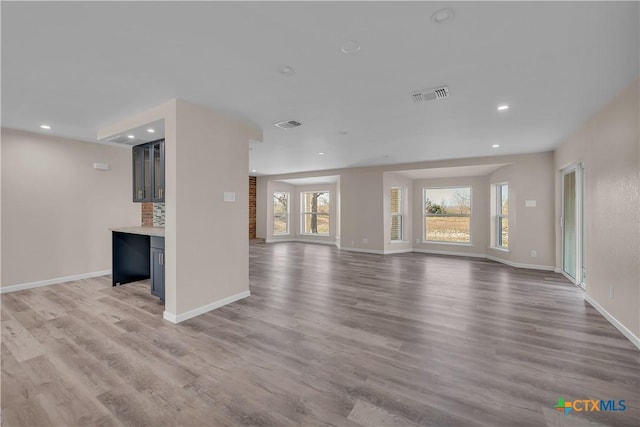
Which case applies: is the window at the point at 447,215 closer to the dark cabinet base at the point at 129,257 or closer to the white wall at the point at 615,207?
the white wall at the point at 615,207

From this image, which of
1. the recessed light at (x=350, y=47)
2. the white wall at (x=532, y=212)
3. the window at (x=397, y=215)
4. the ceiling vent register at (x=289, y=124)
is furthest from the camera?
the window at (x=397, y=215)

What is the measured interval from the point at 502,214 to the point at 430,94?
17.9 feet

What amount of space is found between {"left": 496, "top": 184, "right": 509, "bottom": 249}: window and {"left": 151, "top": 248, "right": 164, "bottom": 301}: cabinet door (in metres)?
7.21

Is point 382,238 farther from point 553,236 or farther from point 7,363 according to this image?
point 7,363

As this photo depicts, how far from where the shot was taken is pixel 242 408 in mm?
1738

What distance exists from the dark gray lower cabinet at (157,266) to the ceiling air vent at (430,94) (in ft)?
11.5

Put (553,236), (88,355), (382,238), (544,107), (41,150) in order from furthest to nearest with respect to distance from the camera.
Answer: (382,238), (553,236), (41,150), (544,107), (88,355)

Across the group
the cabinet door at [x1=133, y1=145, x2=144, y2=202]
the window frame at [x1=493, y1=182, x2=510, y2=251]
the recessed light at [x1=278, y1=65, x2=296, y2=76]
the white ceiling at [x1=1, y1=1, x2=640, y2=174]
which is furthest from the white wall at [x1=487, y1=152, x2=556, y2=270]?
the cabinet door at [x1=133, y1=145, x2=144, y2=202]

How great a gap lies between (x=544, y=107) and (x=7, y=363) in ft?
19.1

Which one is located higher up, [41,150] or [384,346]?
[41,150]

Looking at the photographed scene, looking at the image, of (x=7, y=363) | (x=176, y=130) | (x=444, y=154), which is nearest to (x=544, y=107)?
(x=444, y=154)

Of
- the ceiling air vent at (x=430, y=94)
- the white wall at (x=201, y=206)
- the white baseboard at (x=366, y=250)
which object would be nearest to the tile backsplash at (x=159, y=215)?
the white wall at (x=201, y=206)

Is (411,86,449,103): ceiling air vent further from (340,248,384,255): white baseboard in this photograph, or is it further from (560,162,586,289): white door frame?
(340,248,384,255): white baseboard

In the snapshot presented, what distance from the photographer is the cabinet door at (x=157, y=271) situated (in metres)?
3.59
